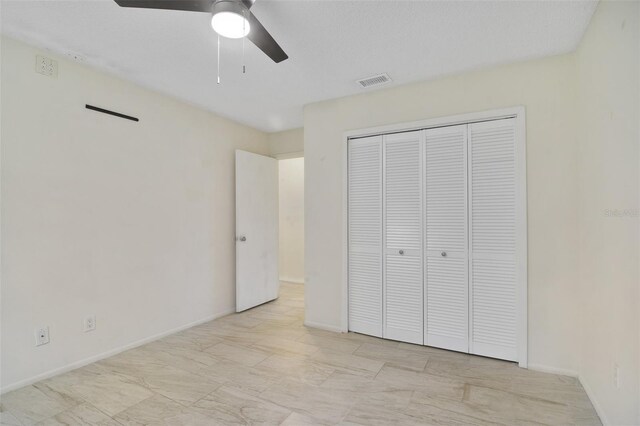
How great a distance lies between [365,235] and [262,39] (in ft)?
6.69

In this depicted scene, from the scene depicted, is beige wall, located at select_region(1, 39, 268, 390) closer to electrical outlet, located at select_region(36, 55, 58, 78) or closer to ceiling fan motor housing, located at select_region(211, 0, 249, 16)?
electrical outlet, located at select_region(36, 55, 58, 78)

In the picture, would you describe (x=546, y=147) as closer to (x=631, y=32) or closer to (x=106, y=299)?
(x=631, y=32)

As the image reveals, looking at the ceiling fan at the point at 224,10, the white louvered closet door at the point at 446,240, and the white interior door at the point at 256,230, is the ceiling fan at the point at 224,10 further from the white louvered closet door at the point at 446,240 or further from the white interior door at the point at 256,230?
the white interior door at the point at 256,230

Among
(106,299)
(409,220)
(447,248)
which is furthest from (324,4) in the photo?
(106,299)

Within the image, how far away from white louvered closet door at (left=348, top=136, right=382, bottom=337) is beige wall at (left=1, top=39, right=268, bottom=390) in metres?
1.71

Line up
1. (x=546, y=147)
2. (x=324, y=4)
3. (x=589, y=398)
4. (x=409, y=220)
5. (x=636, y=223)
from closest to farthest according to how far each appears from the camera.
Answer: (x=636, y=223) < (x=324, y=4) < (x=589, y=398) < (x=546, y=147) < (x=409, y=220)

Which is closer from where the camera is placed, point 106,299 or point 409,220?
point 106,299

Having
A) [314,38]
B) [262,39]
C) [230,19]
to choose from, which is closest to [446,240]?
[314,38]

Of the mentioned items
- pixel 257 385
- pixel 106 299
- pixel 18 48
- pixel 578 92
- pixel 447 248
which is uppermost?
pixel 18 48

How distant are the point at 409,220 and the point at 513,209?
2.78 ft

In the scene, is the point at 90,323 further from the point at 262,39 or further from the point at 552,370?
the point at 552,370

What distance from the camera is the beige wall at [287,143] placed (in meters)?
4.47

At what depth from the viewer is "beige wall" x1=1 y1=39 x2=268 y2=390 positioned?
220 cm

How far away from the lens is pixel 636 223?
4.70 ft
